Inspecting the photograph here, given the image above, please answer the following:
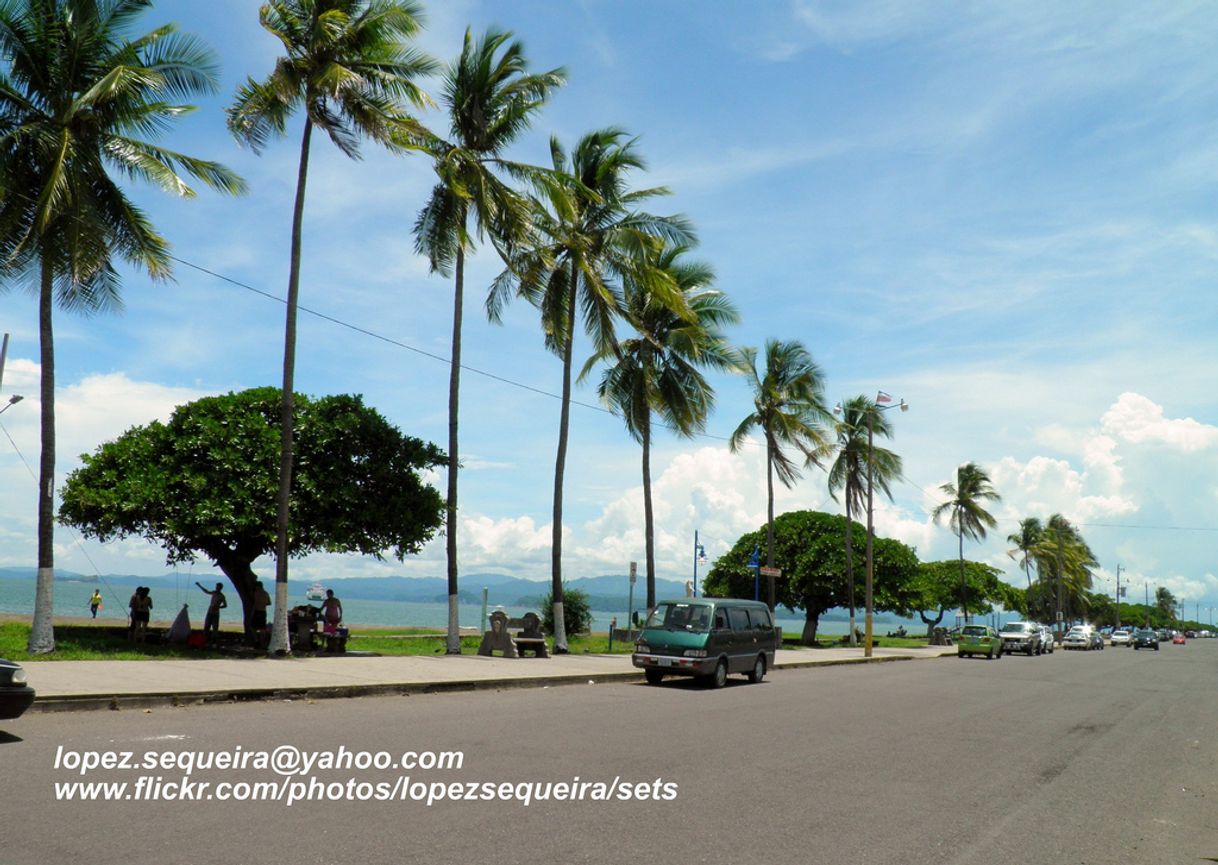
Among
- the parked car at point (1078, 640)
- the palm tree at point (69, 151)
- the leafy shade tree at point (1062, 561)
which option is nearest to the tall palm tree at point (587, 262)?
the palm tree at point (69, 151)

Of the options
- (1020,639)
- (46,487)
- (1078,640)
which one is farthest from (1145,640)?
(46,487)

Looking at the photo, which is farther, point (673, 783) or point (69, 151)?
point (69, 151)

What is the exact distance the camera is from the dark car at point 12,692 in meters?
8.66

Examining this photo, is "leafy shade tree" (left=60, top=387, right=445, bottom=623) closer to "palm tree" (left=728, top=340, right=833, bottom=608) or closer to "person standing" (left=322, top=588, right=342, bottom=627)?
"person standing" (left=322, top=588, right=342, bottom=627)

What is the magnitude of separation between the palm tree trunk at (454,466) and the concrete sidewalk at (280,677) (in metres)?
0.85

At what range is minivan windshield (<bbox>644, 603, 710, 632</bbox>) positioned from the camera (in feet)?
64.9

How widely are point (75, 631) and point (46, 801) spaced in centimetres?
1961

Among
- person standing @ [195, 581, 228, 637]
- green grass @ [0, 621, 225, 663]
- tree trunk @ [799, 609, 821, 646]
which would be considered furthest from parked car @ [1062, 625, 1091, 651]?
green grass @ [0, 621, 225, 663]

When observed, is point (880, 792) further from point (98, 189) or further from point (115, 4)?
point (115, 4)

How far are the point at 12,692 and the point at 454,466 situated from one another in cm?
1513

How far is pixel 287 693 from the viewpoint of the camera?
543 inches

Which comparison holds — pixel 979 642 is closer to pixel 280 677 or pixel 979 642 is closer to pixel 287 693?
pixel 280 677

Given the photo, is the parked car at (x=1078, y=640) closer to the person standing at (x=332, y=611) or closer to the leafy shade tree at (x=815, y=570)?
the leafy shade tree at (x=815, y=570)

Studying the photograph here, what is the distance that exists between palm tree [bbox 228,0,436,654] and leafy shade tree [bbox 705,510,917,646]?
33548 mm
